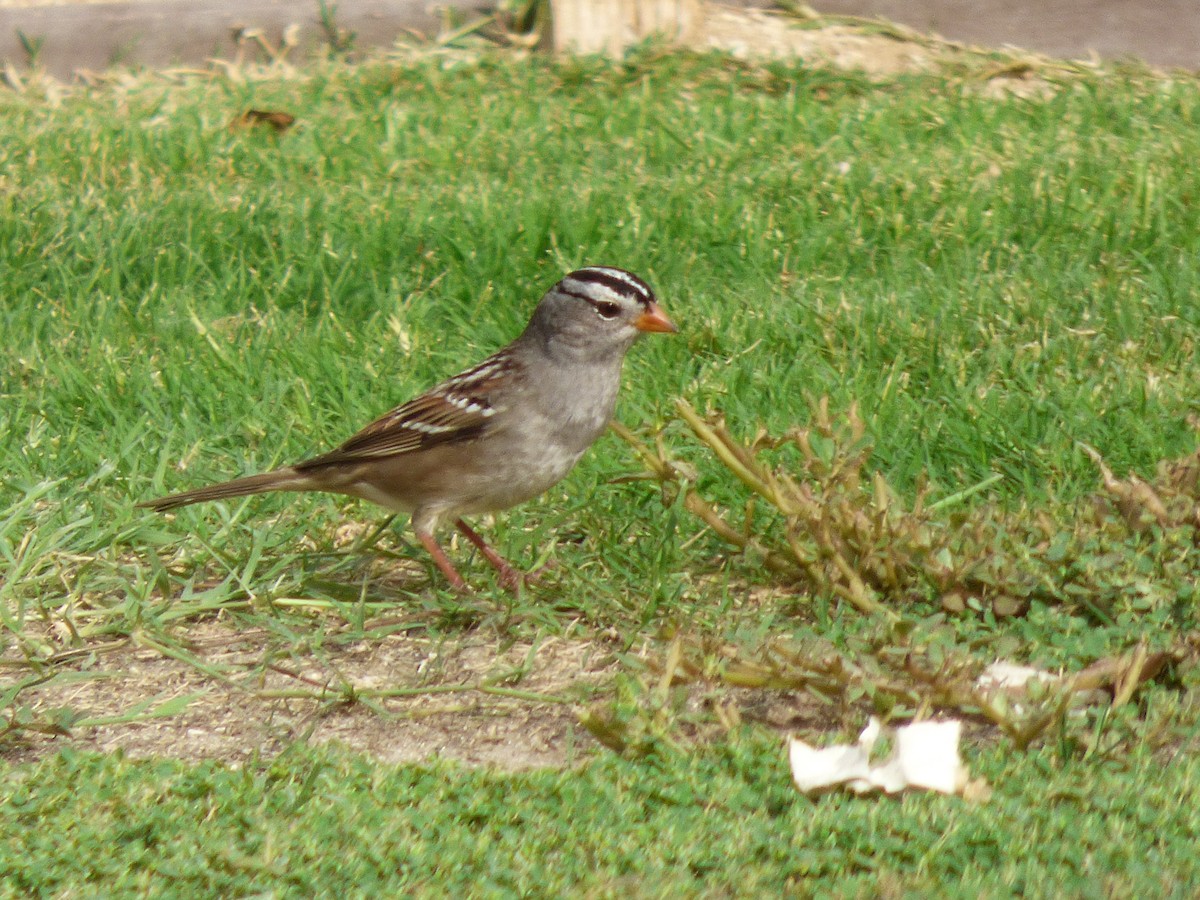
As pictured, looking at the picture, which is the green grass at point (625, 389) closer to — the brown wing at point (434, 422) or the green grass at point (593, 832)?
the green grass at point (593, 832)

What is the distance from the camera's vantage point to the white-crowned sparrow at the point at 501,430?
5.27 m

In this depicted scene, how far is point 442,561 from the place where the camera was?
5336 millimetres

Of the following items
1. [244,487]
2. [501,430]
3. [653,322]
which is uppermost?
[653,322]

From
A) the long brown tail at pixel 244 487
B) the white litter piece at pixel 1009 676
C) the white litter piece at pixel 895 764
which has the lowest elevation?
the long brown tail at pixel 244 487

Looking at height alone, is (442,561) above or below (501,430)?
below

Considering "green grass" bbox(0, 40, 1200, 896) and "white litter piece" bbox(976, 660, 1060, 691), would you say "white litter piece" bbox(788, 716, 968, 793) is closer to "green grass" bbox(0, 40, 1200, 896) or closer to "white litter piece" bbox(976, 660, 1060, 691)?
"green grass" bbox(0, 40, 1200, 896)

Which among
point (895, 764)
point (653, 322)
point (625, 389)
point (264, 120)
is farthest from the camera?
point (264, 120)

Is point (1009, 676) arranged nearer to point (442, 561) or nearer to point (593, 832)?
point (593, 832)

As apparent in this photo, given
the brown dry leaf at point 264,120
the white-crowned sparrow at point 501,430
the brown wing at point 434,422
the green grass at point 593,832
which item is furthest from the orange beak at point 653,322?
the brown dry leaf at point 264,120

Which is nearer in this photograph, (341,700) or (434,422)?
(341,700)

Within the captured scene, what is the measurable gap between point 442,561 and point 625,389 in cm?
146

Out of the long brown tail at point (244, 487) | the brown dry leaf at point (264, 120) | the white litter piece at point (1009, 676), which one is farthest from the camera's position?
the brown dry leaf at point (264, 120)

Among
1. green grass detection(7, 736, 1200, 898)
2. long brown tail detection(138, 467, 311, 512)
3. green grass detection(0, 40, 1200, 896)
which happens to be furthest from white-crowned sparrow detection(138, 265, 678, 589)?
green grass detection(7, 736, 1200, 898)

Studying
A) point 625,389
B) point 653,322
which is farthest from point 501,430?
point 625,389
